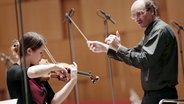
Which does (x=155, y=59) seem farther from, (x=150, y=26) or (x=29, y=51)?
(x=29, y=51)

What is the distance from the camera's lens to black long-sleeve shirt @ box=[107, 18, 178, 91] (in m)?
2.02

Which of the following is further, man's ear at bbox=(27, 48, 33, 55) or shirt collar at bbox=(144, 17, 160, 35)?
shirt collar at bbox=(144, 17, 160, 35)

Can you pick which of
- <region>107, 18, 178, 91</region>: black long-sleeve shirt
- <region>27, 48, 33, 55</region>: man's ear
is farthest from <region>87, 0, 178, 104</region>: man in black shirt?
<region>27, 48, 33, 55</region>: man's ear

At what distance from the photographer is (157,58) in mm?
2023

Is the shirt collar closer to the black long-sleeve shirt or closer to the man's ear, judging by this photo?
the black long-sleeve shirt

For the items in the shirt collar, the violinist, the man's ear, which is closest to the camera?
the violinist

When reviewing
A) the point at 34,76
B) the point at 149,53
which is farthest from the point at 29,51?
the point at 149,53

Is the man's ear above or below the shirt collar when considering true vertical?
below

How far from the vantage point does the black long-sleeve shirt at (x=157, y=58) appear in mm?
2023

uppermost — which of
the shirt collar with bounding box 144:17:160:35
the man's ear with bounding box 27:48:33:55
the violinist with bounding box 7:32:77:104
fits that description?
the shirt collar with bounding box 144:17:160:35

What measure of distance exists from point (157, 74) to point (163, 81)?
0.18 feet

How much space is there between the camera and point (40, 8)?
5219 mm

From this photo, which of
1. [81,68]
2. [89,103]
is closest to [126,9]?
[81,68]

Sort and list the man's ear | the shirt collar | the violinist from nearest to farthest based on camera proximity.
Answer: the violinist, the man's ear, the shirt collar
